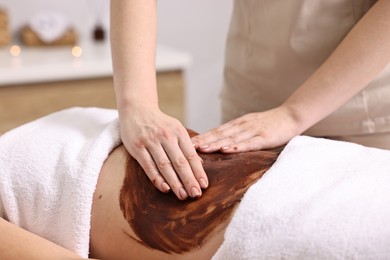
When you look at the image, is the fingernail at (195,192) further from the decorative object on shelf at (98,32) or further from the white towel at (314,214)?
the decorative object on shelf at (98,32)

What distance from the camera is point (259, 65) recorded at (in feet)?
4.99

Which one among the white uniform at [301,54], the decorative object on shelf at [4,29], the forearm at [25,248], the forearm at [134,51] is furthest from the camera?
the decorative object on shelf at [4,29]

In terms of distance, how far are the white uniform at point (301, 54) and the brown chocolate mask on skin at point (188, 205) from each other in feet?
1.34

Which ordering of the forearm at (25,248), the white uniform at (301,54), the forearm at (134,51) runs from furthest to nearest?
the white uniform at (301,54) → the forearm at (134,51) → the forearm at (25,248)

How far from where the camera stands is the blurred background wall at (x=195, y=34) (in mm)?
3318

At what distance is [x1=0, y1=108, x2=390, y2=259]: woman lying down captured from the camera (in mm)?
810

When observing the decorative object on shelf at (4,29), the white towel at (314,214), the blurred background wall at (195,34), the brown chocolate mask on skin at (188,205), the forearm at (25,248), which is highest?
the white towel at (314,214)

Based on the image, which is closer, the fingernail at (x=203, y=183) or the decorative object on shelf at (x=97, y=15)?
the fingernail at (x=203, y=183)

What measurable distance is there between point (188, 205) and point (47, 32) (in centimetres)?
225

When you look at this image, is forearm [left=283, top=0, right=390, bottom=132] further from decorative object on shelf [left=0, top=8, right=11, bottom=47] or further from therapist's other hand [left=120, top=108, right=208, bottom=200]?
decorative object on shelf [left=0, top=8, right=11, bottom=47]

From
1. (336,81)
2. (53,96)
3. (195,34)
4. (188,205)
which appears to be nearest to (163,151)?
(188,205)

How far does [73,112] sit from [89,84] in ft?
4.72

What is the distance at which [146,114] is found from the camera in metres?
1.19

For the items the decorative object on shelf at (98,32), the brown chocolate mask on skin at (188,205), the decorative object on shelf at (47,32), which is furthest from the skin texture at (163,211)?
the decorative object on shelf at (98,32)
